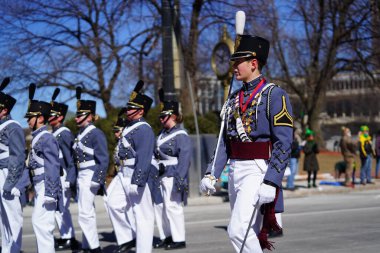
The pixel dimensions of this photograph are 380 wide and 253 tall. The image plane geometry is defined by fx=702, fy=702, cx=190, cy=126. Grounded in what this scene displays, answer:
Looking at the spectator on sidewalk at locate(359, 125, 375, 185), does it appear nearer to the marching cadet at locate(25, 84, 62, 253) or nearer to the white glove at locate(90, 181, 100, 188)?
the white glove at locate(90, 181, 100, 188)

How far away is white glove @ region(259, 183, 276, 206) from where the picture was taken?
5.55 meters

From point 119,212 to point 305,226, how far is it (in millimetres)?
3682

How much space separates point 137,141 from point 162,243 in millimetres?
2364

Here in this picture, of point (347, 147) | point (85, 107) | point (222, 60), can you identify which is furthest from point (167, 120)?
point (347, 147)

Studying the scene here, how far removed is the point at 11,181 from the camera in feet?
27.5

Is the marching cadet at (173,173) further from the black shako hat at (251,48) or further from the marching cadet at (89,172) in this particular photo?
the black shako hat at (251,48)

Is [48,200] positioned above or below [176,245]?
above

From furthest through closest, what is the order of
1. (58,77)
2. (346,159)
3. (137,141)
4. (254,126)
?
(58,77)
(346,159)
(137,141)
(254,126)

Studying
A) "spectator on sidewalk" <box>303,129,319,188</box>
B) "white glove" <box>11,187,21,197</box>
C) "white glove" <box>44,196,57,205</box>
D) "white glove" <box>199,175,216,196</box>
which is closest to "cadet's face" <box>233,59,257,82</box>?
"white glove" <box>199,175,216,196</box>

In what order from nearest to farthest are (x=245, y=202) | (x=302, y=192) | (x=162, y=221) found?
(x=245, y=202) → (x=162, y=221) → (x=302, y=192)

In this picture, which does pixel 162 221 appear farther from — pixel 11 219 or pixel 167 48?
pixel 167 48

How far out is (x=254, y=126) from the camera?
5.99 metres

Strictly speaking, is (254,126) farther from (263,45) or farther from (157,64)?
(157,64)

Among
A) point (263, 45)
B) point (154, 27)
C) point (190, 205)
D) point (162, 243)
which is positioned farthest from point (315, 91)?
point (263, 45)
